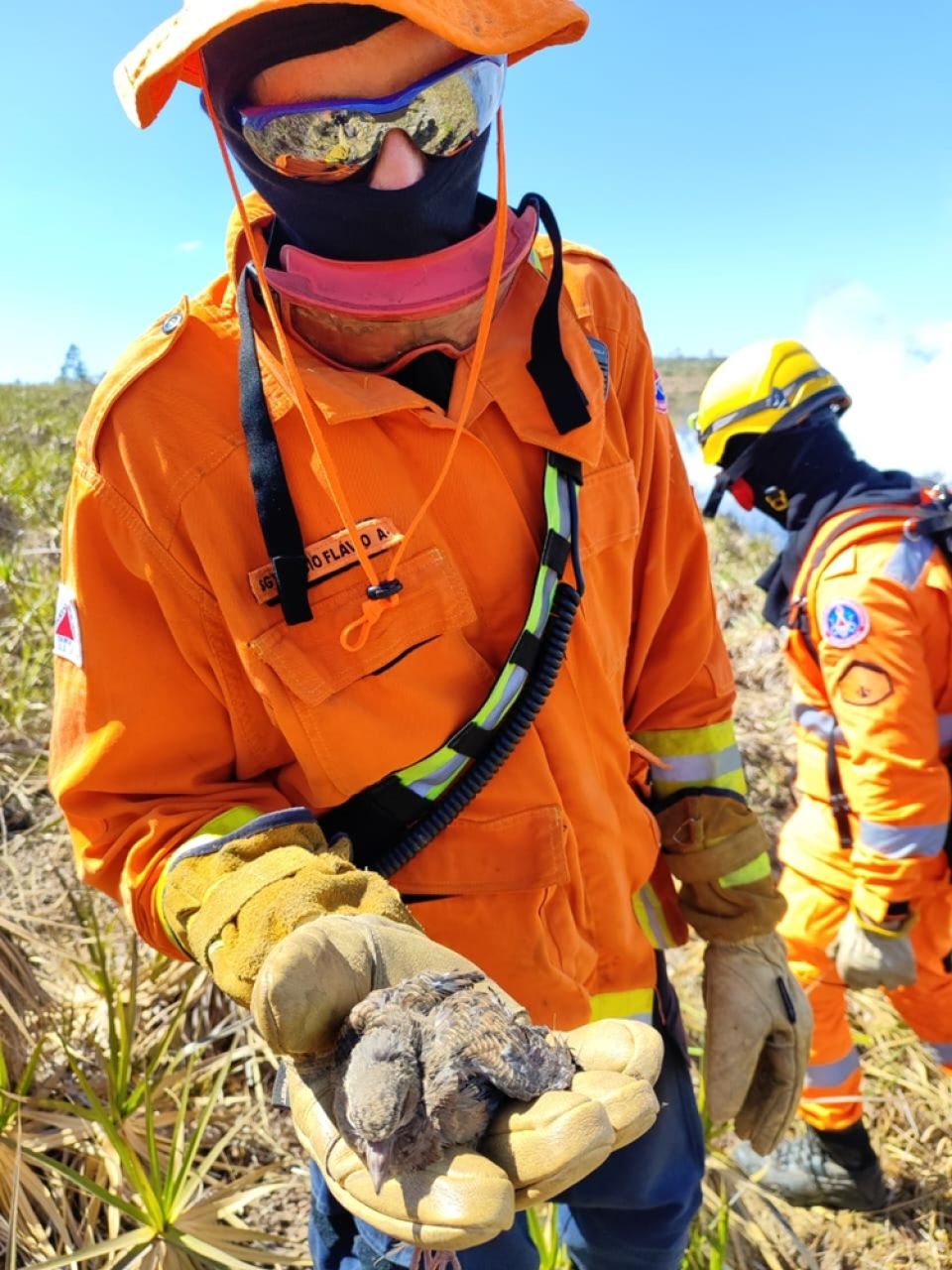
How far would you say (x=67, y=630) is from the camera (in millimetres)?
1576

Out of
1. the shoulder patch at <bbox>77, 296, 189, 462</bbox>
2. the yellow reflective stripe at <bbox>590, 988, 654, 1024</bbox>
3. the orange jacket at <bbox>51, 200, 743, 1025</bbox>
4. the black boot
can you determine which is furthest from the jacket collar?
the black boot

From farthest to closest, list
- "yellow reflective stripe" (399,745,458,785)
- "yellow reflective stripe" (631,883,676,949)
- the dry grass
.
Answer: the dry grass
"yellow reflective stripe" (631,883,676,949)
"yellow reflective stripe" (399,745,458,785)

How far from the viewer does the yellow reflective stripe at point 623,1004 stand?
1.89 m

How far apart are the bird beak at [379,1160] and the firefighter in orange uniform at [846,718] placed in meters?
2.27

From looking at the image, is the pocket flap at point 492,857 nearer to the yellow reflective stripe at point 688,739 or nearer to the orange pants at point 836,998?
the yellow reflective stripe at point 688,739

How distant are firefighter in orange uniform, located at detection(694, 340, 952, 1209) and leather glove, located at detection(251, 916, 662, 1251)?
2081 mm

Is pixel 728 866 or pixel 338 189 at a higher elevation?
pixel 338 189

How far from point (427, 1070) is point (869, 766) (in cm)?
232

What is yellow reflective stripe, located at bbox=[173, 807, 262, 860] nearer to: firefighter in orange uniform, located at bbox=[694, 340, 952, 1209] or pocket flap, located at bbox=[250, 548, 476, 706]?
pocket flap, located at bbox=[250, 548, 476, 706]

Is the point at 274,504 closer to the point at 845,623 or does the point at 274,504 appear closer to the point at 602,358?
the point at 602,358

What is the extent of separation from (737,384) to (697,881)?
7.73 ft

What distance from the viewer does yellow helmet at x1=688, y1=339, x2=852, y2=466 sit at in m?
3.59

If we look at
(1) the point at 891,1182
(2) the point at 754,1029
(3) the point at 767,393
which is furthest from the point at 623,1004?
(3) the point at 767,393

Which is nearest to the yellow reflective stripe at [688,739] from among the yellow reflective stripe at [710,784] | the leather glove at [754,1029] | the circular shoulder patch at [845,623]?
the yellow reflective stripe at [710,784]
